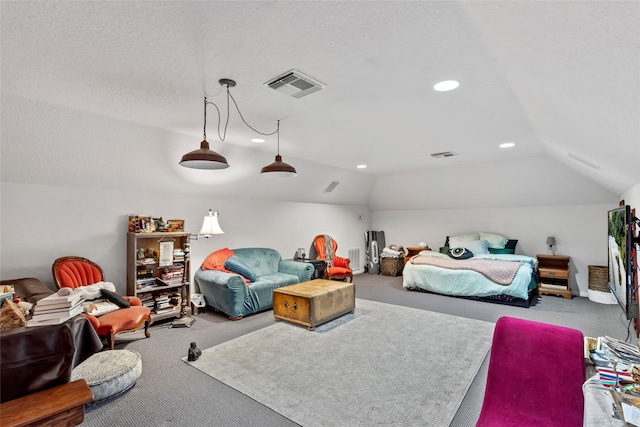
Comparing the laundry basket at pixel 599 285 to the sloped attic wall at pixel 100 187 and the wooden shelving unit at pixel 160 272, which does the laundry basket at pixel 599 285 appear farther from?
the wooden shelving unit at pixel 160 272

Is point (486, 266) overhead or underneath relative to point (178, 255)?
underneath

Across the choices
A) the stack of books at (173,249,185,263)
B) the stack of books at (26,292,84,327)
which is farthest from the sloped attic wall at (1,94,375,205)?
the stack of books at (26,292,84,327)

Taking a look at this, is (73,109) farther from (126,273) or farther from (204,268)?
(204,268)

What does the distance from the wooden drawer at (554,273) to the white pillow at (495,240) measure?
0.93m

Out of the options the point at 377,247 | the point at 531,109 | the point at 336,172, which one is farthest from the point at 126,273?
the point at 377,247

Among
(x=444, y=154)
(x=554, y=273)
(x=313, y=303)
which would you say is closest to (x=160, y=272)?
(x=313, y=303)

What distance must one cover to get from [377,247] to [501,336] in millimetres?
6618

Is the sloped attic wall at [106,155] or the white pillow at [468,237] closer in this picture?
the sloped attic wall at [106,155]

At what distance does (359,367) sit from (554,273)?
4.83 meters

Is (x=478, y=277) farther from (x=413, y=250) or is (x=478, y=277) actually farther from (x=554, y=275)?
(x=413, y=250)

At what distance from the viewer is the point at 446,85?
249 cm

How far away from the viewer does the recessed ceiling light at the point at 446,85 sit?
2.43 m

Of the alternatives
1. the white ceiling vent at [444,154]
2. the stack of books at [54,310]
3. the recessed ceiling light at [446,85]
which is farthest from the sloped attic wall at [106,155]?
the recessed ceiling light at [446,85]

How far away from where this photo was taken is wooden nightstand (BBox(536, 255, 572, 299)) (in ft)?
18.4
